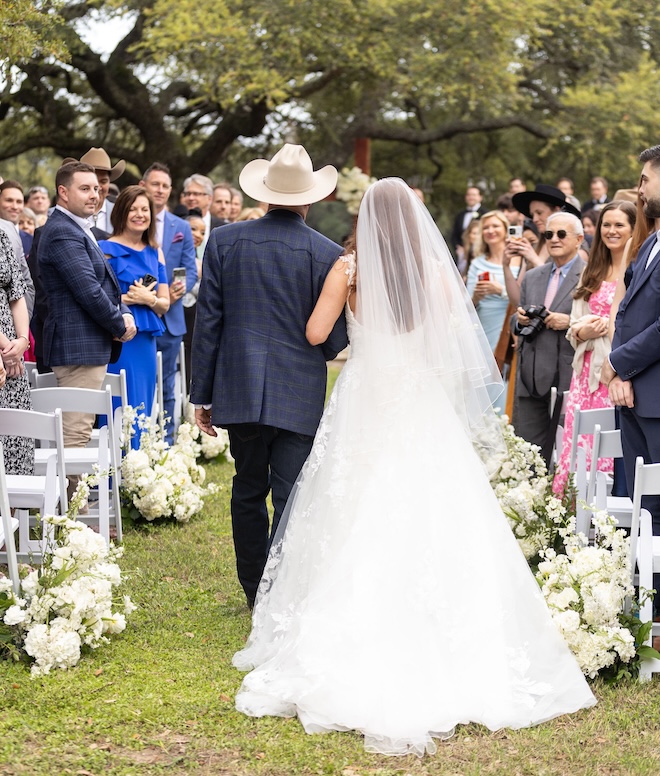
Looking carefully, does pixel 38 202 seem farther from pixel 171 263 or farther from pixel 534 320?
pixel 534 320

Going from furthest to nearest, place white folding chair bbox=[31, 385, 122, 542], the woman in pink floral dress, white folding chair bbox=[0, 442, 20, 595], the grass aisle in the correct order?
the woman in pink floral dress
white folding chair bbox=[31, 385, 122, 542]
white folding chair bbox=[0, 442, 20, 595]
the grass aisle

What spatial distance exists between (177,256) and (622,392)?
15.0ft

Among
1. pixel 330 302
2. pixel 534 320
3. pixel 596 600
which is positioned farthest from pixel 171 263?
pixel 596 600

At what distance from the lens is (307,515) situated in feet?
14.8

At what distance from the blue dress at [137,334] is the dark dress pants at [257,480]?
2600mm

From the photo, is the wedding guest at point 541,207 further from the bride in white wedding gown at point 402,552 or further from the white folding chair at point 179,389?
the bride in white wedding gown at point 402,552

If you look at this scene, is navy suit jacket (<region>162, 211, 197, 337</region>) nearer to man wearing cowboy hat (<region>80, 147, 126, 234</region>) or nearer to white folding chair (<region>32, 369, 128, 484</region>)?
man wearing cowboy hat (<region>80, 147, 126, 234</region>)

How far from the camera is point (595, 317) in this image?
6.32m

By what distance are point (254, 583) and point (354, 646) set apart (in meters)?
1.17

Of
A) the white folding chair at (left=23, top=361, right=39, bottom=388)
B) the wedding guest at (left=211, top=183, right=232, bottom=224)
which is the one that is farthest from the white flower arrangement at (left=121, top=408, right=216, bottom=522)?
the wedding guest at (left=211, top=183, right=232, bottom=224)

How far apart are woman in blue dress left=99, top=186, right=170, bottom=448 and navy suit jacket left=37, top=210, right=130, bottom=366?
794 mm

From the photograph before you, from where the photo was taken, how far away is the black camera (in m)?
7.00

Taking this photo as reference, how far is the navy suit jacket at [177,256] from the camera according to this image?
834cm

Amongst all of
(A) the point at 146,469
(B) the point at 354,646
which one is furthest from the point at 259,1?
(B) the point at 354,646
